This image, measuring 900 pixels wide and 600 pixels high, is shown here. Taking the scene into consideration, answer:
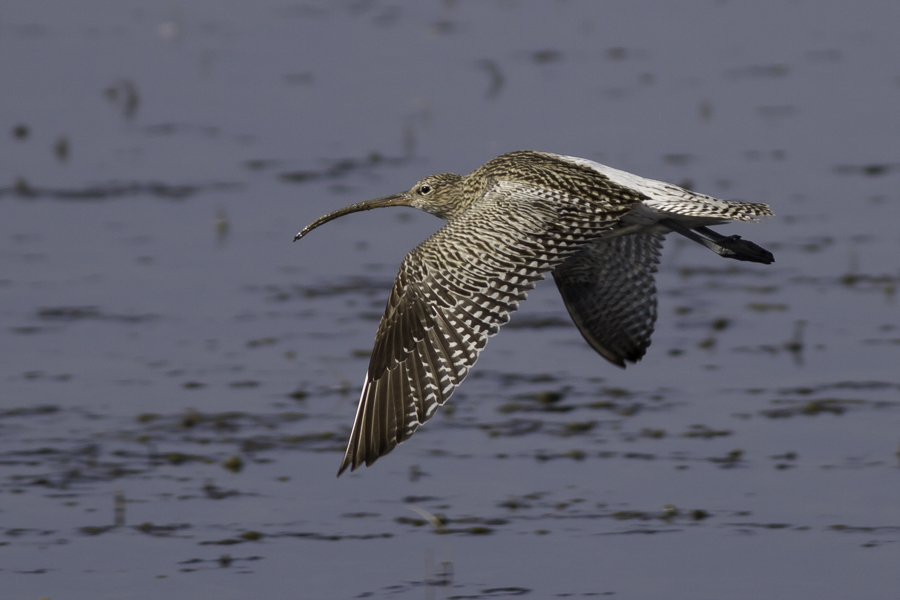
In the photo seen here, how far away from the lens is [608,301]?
8430 millimetres

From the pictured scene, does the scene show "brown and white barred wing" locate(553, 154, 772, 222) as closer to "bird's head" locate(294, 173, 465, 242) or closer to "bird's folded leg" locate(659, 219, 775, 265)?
"bird's folded leg" locate(659, 219, 775, 265)

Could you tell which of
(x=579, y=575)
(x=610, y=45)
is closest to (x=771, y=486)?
(x=579, y=575)

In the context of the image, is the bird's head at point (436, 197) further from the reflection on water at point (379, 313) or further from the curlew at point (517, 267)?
the reflection on water at point (379, 313)

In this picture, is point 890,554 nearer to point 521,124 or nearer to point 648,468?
point 648,468

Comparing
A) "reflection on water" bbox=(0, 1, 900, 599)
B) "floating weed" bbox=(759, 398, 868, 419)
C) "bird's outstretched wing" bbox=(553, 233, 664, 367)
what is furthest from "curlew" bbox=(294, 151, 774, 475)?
"floating weed" bbox=(759, 398, 868, 419)

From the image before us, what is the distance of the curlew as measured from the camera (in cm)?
694

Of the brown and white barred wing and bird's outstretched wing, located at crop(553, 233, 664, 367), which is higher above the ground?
the brown and white barred wing

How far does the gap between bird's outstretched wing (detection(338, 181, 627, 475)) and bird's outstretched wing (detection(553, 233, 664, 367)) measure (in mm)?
1076

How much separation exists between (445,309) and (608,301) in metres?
1.58

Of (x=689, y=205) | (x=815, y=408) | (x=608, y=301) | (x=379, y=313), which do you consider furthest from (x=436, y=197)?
(x=815, y=408)

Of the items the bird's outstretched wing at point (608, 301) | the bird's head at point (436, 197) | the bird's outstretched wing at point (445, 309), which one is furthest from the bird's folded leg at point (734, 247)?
the bird's head at point (436, 197)

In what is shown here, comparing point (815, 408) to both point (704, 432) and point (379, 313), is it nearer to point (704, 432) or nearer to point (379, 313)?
point (704, 432)

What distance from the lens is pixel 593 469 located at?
8875 millimetres

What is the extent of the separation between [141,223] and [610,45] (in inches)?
246
